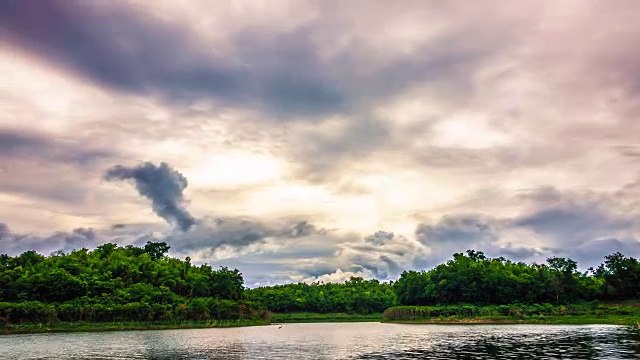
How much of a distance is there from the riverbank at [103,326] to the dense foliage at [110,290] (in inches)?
124

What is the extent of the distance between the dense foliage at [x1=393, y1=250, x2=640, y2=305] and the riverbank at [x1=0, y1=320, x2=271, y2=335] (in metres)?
66.9

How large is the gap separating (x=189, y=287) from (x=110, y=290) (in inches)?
1328

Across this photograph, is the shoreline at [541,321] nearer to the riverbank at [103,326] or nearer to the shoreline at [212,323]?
the shoreline at [212,323]

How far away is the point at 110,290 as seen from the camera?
144 meters

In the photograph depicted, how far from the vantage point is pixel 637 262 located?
146 m

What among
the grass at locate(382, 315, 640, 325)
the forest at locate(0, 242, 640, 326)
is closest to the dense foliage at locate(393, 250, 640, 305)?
the forest at locate(0, 242, 640, 326)

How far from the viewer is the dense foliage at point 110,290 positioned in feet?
403

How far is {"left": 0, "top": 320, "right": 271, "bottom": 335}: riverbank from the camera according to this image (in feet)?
357

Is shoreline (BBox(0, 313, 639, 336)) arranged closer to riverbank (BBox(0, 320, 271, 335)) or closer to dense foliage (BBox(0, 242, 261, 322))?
riverbank (BBox(0, 320, 271, 335))

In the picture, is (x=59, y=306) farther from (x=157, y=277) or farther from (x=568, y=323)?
(x=568, y=323)

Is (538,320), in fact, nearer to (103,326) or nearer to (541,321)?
(541,321)

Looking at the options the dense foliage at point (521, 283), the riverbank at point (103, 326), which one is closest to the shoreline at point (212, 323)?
the riverbank at point (103, 326)

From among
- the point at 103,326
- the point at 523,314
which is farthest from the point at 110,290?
the point at 523,314

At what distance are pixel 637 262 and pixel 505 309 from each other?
42605 mm
